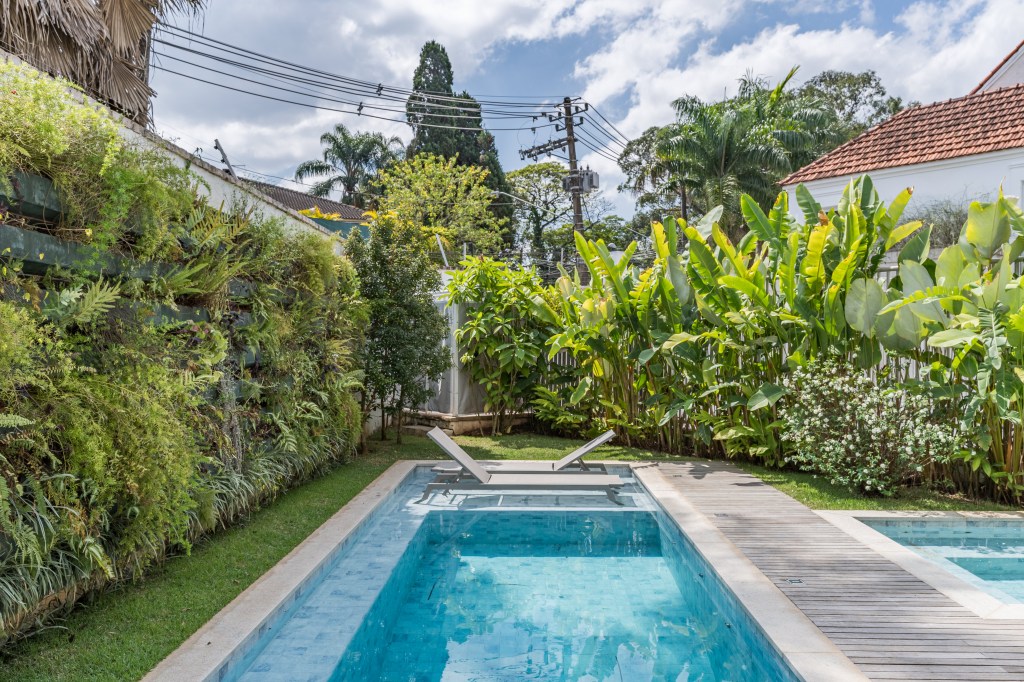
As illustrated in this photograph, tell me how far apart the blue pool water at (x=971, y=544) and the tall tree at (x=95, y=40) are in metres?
8.14

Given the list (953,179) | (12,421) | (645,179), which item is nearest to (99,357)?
(12,421)

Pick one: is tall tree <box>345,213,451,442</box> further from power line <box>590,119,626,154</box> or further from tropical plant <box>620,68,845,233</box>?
tropical plant <box>620,68,845,233</box>

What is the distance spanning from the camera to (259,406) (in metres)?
6.59

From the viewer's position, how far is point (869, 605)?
4188 mm

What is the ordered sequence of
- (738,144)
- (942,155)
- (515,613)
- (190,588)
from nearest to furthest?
(190,588) < (515,613) < (942,155) < (738,144)

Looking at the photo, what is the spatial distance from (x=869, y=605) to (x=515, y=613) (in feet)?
7.08

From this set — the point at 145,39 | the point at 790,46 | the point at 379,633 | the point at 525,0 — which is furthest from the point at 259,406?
the point at 790,46

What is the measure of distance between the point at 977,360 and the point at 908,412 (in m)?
0.79

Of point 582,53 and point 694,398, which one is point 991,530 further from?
point 582,53

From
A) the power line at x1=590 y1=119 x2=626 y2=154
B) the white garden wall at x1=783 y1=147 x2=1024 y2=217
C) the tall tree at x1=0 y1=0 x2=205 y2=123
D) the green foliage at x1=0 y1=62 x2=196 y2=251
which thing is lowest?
the green foliage at x1=0 y1=62 x2=196 y2=251

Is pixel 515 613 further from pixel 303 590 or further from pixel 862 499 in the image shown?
pixel 862 499

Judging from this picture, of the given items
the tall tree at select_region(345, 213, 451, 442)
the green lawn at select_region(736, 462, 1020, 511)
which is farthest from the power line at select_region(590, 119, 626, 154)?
the green lawn at select_region(736, 462, 1020, 511)

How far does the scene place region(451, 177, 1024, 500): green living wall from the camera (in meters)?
6.77

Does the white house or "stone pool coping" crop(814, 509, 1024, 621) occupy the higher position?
the white house
